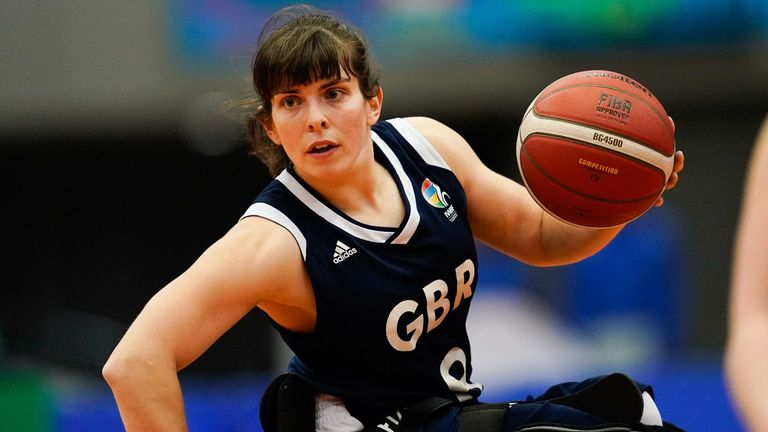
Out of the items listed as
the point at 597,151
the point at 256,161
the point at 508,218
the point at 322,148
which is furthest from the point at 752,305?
the point at 256,161

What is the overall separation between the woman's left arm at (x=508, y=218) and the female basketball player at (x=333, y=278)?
0.53 ft

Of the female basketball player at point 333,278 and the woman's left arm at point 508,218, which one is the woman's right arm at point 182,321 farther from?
the woman's left arm at point 508,218

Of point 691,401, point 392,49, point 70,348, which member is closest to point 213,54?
point 392,49

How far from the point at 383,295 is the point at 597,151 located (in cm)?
79

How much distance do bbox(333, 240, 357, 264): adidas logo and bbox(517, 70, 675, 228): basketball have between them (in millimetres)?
619

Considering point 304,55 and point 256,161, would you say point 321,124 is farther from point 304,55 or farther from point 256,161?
point 256,161

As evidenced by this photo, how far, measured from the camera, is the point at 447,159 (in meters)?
4.20

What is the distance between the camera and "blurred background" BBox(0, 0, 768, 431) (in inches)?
433

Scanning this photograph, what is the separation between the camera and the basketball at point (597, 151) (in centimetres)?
378

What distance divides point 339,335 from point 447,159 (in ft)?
2.58

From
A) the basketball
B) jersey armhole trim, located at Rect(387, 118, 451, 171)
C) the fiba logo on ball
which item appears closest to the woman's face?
jersey armhole trim, located at Rect(387, 118, 451, 171)

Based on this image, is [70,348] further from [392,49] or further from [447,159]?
[447,159]

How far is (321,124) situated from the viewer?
373 cm

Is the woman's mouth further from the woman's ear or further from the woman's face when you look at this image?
the woman's ear
